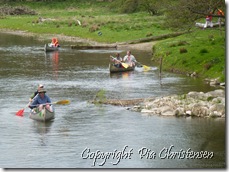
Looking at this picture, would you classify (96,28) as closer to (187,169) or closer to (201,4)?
(201,4)

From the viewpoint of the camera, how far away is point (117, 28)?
86.4 metres

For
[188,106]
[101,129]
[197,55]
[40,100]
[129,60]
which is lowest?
[101,129]

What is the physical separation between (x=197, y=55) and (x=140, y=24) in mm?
33508

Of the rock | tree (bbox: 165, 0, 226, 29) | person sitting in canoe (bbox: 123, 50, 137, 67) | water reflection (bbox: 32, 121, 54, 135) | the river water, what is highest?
tree (bbox: 165, 0, 226, 29)

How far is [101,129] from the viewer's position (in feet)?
116

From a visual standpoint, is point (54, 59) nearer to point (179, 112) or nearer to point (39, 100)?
point (39, 100)

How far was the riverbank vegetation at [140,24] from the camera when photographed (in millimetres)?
52375

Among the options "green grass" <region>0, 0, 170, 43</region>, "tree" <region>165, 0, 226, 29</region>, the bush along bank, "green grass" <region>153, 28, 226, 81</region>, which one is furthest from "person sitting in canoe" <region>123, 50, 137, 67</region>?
"green grass" <region>0, 0, 170, 43</region>

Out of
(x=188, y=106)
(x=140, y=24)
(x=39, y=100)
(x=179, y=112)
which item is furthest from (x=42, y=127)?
(x=140, y=24)

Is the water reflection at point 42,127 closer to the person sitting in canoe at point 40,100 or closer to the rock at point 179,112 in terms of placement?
the person sitting in canoe at point 40,100

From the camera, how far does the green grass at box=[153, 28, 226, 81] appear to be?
52.2m

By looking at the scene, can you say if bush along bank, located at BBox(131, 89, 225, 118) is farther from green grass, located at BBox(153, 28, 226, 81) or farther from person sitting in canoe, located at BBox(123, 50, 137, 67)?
person sitting in canoe, located at BBox(123, 50, 137, 67)

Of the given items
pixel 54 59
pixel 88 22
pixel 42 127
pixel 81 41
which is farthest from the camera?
pixel 88 22

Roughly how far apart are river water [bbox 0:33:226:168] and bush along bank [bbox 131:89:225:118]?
733mm
